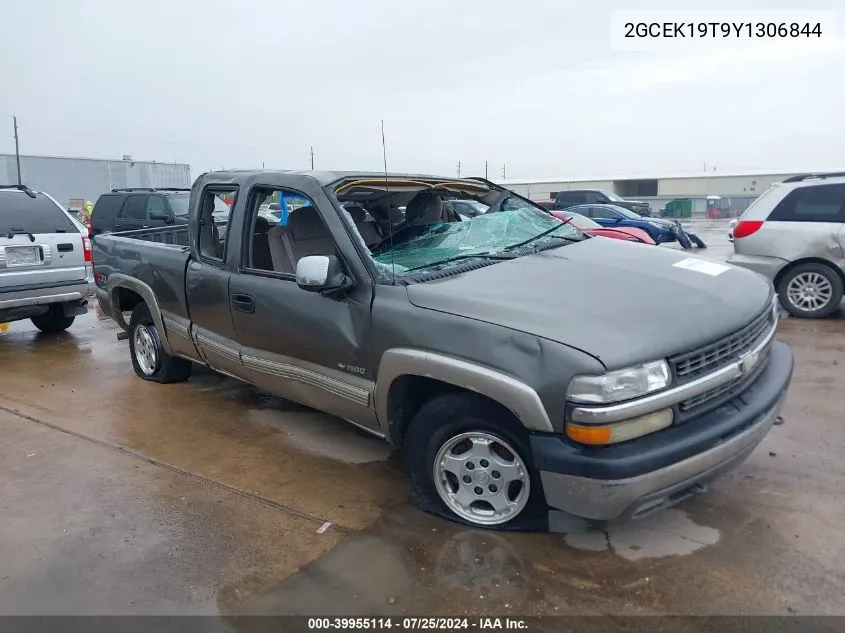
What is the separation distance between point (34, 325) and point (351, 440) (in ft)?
20.1

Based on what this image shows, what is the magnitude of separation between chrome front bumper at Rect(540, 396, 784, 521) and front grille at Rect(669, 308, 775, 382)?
330mm

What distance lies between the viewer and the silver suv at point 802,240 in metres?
7.66

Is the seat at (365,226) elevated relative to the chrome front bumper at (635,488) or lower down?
elevated

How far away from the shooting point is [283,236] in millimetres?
4512

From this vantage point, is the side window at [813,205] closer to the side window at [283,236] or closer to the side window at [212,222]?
the side window at [283,236]

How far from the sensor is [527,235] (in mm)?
4320

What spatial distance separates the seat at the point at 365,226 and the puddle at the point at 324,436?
1352 millimetres

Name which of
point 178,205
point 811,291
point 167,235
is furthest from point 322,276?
point 178,205

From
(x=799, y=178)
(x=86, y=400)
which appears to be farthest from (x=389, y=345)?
(x=799, y=178)

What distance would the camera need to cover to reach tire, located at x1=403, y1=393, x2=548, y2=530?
10.1 feet

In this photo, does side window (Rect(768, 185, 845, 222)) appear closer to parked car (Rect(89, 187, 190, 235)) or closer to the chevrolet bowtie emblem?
the chevrolet bowtie emblem

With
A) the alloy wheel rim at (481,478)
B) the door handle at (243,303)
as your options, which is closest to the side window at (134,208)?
the door handle at (243,303)

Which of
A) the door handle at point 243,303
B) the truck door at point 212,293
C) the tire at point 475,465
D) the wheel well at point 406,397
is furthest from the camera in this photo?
the truck door at point 212,293

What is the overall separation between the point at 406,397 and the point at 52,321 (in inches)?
264
